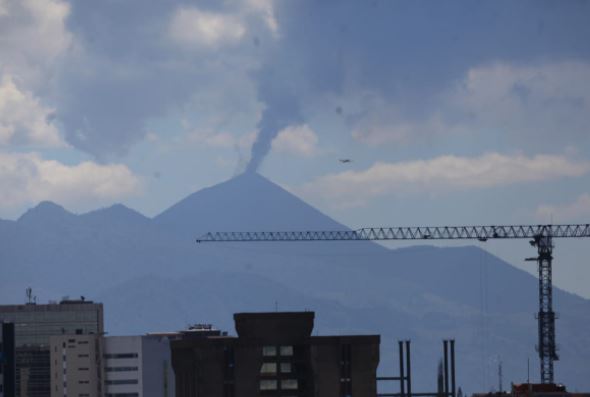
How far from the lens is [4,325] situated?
193m

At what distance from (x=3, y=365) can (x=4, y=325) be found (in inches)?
207

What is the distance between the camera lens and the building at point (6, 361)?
18950 centimetres

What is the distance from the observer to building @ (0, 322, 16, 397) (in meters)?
190

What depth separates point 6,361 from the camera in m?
191

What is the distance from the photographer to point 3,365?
19012cm
